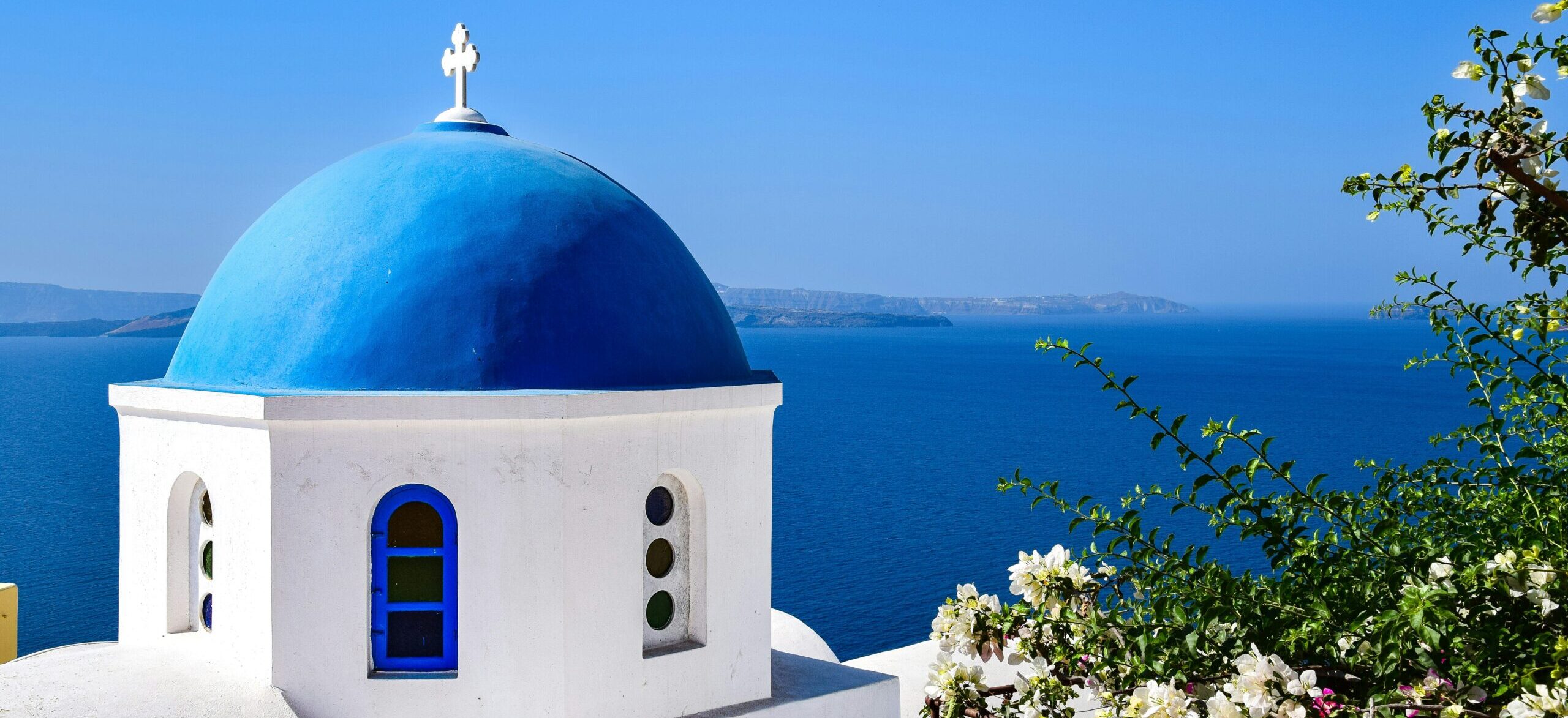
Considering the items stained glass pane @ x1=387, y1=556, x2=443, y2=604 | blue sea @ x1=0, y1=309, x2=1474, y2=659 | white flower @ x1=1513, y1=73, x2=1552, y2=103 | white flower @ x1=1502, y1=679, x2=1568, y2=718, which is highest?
white flower @ x1=1513, y1=73, x2=1552, y2=103

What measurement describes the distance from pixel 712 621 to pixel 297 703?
2.13 m

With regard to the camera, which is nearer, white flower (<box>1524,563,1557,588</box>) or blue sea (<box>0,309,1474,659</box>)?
white flower (<box>1524,563,1557,588</box>)

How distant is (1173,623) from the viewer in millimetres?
3812

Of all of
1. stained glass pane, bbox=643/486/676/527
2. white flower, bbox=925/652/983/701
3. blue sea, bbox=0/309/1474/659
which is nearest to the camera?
white flower, bbox=925/652/983/701

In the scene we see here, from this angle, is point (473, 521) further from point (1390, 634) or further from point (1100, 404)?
point (1100, 404)

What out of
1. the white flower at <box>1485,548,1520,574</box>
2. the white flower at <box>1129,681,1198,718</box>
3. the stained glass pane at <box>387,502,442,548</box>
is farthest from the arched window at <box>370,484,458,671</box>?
the white flower at <box>1485,548,1520,574</box>

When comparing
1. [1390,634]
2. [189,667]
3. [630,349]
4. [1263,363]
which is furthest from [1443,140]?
[1263,363]

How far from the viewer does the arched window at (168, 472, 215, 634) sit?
7.14 meters

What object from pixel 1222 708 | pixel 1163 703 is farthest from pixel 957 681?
pixel 1222 708

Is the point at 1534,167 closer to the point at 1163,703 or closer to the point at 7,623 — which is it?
the point at 1163,703

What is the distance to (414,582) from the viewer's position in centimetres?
639

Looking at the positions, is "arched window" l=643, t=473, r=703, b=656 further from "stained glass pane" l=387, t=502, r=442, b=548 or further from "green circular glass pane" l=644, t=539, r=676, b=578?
"stained glass pane" l=387, t=502, r=442, b=548

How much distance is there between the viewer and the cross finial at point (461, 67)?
803cm

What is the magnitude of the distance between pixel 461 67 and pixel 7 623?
622 centimetres
